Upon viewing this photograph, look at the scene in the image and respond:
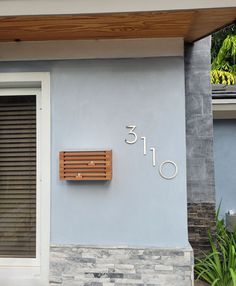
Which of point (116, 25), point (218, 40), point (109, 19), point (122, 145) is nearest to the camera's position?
point (109, 19)

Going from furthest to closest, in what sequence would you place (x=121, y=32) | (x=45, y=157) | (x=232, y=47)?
(x=232, y=47), (x=45, y=157), (x=121, y=32)

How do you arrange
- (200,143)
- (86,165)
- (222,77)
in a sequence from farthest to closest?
(222,77)
(200,143)
(86,165)

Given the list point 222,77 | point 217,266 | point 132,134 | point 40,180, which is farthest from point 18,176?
point 222,77

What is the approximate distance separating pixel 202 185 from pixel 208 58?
2027mm

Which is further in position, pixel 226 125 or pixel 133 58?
pixel 226 125

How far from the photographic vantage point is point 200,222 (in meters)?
5.40

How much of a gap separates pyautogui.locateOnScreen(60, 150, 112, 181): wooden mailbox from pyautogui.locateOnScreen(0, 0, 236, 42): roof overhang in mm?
1458

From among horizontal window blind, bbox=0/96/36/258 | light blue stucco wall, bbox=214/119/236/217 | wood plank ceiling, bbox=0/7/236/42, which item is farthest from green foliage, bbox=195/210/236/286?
wood plank ceiling, bbox=0/7/236/42

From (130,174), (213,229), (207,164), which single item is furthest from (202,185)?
(130,174)

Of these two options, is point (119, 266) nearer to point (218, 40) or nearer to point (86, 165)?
point (86, 165)

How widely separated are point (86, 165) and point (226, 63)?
1523 cm

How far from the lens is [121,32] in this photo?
405 centimetres

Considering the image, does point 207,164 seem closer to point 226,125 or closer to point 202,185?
point 202,185

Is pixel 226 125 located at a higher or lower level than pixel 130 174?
higher
